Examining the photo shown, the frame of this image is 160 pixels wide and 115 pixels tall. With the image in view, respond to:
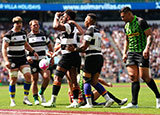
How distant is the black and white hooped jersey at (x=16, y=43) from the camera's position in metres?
9.10

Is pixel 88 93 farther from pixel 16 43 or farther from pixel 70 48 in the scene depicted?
pixel 16 43

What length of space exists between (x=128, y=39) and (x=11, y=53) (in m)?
3.34

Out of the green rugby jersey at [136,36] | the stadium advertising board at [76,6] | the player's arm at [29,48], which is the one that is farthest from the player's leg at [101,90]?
the stadium advertising board at [76,6]

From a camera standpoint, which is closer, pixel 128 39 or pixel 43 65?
pixel 128 39

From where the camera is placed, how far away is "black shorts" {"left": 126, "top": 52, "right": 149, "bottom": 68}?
7.49m

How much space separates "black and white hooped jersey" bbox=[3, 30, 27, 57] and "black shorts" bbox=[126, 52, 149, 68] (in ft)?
10.4

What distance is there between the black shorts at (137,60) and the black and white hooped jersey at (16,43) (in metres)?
3.18

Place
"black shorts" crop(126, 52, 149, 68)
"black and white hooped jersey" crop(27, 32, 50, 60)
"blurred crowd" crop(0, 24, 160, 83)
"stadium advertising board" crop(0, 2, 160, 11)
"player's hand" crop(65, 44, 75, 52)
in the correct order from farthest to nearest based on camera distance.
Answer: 1. "stadium advertising board" crop(0, 2, 160, 11)
2. "blurred crowd" crop(0, 24, 160, 83)
3. "black and white hooped jersey" crop(27, 32, 50, 60)
4. "player's hand" crop(65, 44, 75, 52)
5. "black shorts" crop(126, 52, 149, 68)

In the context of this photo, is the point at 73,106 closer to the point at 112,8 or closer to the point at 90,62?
the point at 90,62

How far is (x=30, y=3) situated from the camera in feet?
128

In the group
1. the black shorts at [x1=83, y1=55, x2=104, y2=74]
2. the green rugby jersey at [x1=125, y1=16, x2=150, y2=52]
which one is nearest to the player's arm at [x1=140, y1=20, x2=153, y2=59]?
the green rugby jersey at [x1=125, y1=16, x2=150, y2=52]

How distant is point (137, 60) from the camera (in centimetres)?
759

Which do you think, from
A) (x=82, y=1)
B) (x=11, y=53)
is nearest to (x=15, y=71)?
(x=11, y=53)

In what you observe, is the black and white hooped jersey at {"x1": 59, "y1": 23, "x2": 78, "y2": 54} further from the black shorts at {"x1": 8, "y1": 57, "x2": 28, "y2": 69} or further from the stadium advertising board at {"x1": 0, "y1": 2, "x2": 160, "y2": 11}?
the stadium advertising board at {"x1": 0, "y1": 2, "x2": 160, "y2": 11}
